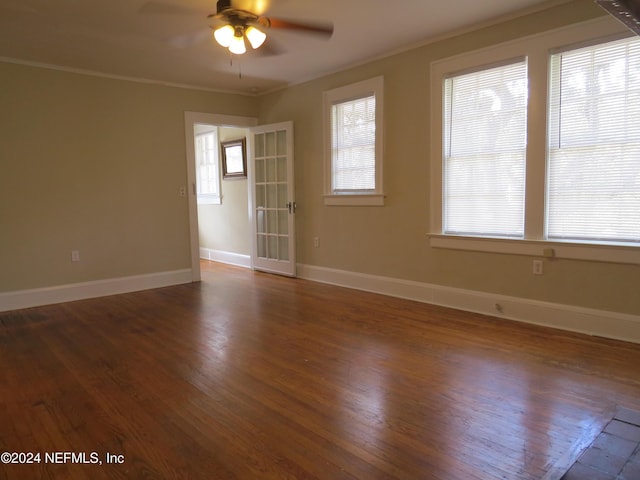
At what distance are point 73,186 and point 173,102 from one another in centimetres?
161

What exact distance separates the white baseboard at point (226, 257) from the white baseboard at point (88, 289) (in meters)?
1.21

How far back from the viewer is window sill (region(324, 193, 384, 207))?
469cm

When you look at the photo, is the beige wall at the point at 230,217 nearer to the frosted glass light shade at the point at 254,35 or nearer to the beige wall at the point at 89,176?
the beige wall at the point at 89,176

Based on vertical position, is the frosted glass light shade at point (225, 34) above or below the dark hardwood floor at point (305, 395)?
above

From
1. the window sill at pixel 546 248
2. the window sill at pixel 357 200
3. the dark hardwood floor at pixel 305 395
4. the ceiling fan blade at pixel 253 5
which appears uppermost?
the ceiling fan blade at pixel 253 5

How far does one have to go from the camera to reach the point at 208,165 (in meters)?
Answer: 7.54

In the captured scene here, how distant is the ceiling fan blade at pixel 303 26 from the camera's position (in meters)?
2.80

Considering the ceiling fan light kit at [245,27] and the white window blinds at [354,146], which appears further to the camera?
the white window blinds at [354,146]

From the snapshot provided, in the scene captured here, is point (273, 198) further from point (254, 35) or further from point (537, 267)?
point (537, 267)

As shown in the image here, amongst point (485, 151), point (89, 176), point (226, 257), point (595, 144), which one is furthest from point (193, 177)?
point (595, 144)

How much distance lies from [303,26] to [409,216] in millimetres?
2216

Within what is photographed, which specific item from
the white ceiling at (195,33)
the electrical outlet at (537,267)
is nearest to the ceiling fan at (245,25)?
the white ceiling at (195,33)

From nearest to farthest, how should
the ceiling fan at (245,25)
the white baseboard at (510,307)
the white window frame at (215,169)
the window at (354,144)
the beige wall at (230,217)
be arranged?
the ceiling fan at (245,25)
the white baseboard at (510,307)
the window at (354,144)
the beige wall at (230,217)
the white window frame at (215,169)

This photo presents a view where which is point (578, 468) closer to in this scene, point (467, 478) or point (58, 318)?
point (467, 478)
